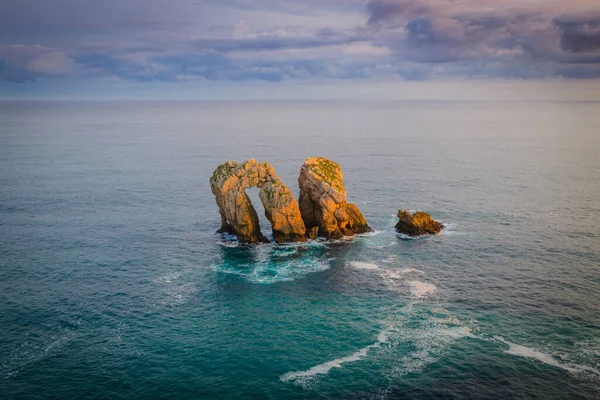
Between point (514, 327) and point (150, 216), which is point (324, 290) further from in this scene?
point (150, 216)

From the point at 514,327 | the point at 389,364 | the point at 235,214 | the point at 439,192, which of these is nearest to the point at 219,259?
the point at 235,214

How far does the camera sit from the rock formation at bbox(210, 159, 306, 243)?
124m

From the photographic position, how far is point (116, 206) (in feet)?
513

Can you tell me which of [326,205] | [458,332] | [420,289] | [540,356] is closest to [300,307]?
[420,289]

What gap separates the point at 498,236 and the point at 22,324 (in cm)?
10300

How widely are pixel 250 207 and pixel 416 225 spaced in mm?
40801

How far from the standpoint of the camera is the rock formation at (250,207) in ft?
406

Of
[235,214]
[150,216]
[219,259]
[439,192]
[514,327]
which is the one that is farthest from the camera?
[439,192]

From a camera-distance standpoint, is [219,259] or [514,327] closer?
[514,327]

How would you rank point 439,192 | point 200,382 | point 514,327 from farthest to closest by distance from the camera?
1. point 439,192
2. point 514,327
3. point 200,382

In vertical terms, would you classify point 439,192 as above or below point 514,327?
above

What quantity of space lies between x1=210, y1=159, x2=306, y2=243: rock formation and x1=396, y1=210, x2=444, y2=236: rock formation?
24.7m

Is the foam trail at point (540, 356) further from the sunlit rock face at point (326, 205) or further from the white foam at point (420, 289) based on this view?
the sunlit rock face at point (326, 205)

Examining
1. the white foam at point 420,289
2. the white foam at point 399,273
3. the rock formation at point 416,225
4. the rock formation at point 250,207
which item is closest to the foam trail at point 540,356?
the white foam at point 420,289
